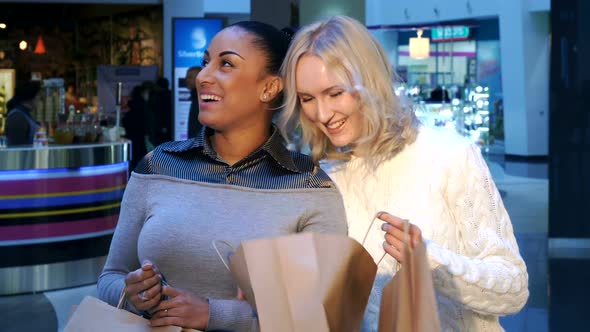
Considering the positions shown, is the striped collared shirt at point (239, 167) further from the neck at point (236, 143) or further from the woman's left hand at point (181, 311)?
the woman's left hand at point (181, 311)

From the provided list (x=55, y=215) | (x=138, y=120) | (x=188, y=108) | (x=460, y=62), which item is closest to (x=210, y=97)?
(x=55, y=215)

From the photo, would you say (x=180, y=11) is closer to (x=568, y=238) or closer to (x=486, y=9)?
(x=486, y=9)

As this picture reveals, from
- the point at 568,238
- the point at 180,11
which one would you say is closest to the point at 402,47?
the point at 180,11

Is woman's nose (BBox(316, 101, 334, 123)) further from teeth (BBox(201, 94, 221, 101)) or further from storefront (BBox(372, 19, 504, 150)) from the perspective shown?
storefront (BBox(372, 19, 504, 150))

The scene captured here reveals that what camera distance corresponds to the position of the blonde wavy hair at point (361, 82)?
2.19 meters

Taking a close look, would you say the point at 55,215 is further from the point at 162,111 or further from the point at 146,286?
the point at 146,286

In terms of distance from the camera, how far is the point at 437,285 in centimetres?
213

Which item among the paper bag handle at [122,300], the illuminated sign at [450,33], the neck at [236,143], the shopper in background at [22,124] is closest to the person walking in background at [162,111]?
the shopper in background at [22,124]

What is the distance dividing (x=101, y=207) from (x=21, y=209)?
742mm

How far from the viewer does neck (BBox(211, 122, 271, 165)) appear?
89.4 inches

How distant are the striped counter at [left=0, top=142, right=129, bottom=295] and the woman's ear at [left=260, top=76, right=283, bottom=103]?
5.44 metres

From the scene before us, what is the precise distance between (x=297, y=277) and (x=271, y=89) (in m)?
0.66

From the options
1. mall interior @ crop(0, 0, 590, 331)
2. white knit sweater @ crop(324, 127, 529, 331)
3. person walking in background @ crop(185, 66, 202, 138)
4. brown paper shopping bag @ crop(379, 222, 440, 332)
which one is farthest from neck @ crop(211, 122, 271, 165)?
person walking in background @ crop(185, 66, 202, 138)

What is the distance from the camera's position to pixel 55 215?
25.3 ft
